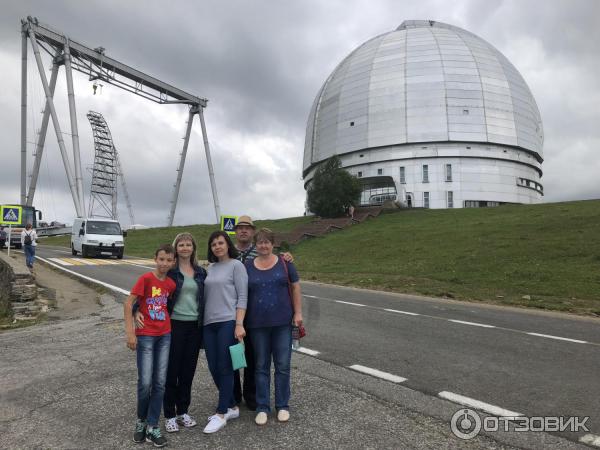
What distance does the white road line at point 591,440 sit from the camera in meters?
3.38

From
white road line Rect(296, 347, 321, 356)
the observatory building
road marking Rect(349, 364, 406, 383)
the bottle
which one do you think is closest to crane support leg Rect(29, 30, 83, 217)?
white road line Rect(296, 347, 321, 356)

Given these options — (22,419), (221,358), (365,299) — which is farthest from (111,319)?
(365,299)

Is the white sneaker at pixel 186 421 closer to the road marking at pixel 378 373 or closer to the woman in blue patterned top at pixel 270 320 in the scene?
the woman in blue patterned top at pixel 270 320

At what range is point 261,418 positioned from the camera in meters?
3.77

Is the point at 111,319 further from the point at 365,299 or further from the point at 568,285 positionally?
the point at 568,285

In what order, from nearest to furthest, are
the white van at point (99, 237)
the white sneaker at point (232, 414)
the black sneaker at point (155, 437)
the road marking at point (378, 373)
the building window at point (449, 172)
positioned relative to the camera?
the black sneaker at point (155, 437)
the white sneaker at point (232, 414)
the road marking at point (378, 373)
the white van at point (99, 237)
the building window at point (449, 172)

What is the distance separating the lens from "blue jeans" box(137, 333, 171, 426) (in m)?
3.51

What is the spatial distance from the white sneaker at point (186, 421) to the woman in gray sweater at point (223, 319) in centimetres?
16

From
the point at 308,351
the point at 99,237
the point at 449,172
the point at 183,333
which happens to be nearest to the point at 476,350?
the point at 308,351

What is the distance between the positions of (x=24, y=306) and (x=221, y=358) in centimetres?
816

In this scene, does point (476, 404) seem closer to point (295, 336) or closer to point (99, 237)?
point (295, 336)

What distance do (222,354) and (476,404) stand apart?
250 centimetres

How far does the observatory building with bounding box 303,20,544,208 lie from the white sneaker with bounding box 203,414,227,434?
56.3m
